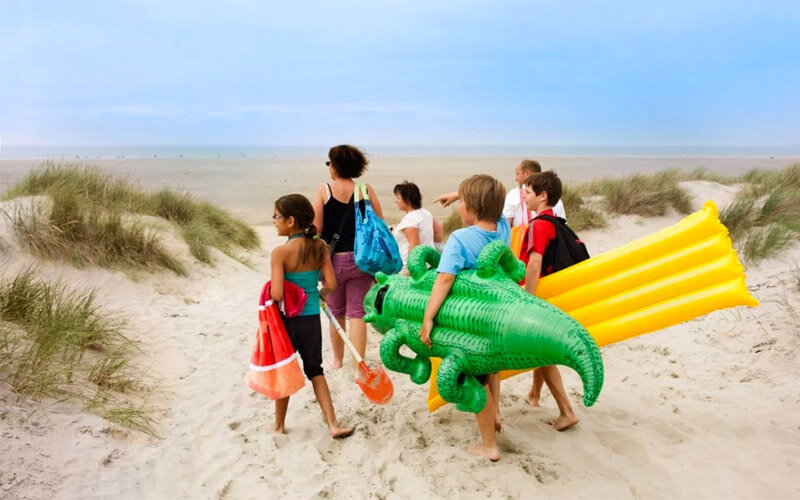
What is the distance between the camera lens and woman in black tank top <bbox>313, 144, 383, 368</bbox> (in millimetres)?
4938

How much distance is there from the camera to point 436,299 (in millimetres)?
3475

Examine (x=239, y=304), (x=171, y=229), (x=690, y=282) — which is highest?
(x=690, y=282)

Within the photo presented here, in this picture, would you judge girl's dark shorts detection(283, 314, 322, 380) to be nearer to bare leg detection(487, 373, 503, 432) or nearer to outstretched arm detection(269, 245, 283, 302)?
outstretched arm detection(269, 245, 283, 302)

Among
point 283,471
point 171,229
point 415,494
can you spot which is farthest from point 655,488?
point 171,229

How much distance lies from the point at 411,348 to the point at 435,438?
841 mm

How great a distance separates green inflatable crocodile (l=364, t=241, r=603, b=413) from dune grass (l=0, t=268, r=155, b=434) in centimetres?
206

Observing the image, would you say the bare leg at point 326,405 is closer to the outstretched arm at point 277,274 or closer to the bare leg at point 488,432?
the outstretched arm at point 277,274

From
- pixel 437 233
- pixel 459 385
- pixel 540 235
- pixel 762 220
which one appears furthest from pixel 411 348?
pixel 762 220

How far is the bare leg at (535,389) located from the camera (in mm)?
4598

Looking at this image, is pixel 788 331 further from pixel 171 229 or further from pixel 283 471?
pixel 171 229

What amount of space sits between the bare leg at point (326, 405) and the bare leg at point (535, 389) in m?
1.48

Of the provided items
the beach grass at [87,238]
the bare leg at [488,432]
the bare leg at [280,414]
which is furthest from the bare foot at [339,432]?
the beach grass at [87,238]

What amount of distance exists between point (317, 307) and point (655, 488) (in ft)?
7.84

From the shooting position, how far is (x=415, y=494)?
349 centimetres
